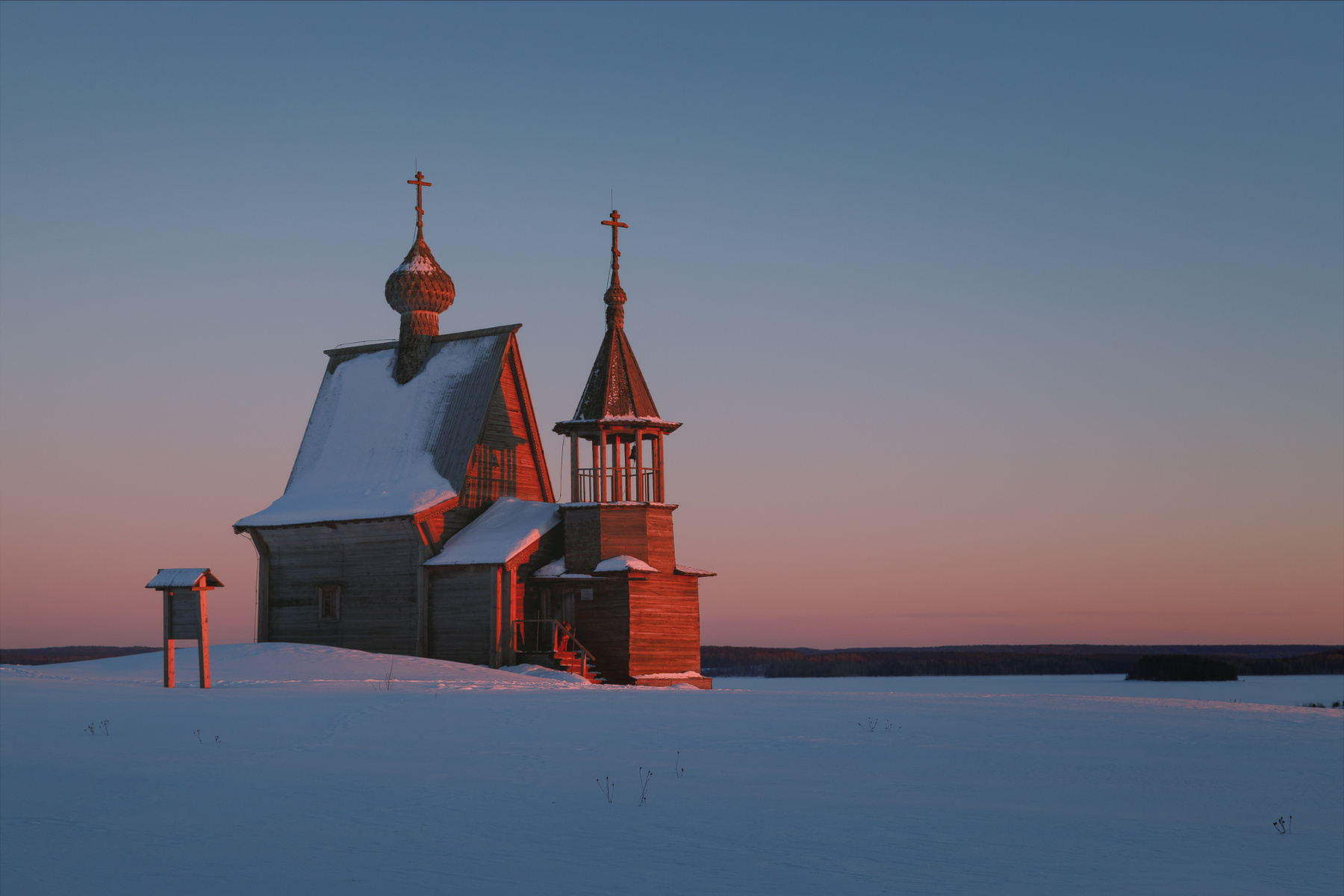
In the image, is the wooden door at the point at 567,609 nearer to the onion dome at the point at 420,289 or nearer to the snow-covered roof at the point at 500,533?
the snow-covered roof at the point at 500,533

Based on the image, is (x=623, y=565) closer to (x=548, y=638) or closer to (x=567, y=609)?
(x=567, y=609)

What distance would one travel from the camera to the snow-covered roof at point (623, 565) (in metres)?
32.2

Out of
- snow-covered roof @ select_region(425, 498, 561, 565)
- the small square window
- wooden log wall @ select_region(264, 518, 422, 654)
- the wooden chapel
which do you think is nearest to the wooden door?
the wooden chapel

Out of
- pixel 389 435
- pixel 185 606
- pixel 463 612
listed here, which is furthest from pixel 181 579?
pixel 389 435

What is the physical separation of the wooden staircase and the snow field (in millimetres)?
9853

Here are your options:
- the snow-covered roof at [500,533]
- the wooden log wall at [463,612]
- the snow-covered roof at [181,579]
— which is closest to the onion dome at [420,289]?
the snow-covered roof at [500,533]

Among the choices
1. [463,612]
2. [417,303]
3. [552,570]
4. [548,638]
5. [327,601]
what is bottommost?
[548,638]

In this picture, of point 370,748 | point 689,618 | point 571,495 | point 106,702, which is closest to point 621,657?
point 689,618

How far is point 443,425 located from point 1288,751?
81.5ft

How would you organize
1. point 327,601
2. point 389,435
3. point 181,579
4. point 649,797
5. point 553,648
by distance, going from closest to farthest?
point 649,797, point 181,579, point 553,648, point 327,601, point 389,435

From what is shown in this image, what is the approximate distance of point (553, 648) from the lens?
32.7 meters

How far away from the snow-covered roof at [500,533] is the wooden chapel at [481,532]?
6 cm

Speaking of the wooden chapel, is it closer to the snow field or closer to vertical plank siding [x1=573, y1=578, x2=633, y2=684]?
vertical plank siding [x1=573, y1=578, x2=633, y2=684]

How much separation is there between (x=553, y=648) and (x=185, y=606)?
11856mm
